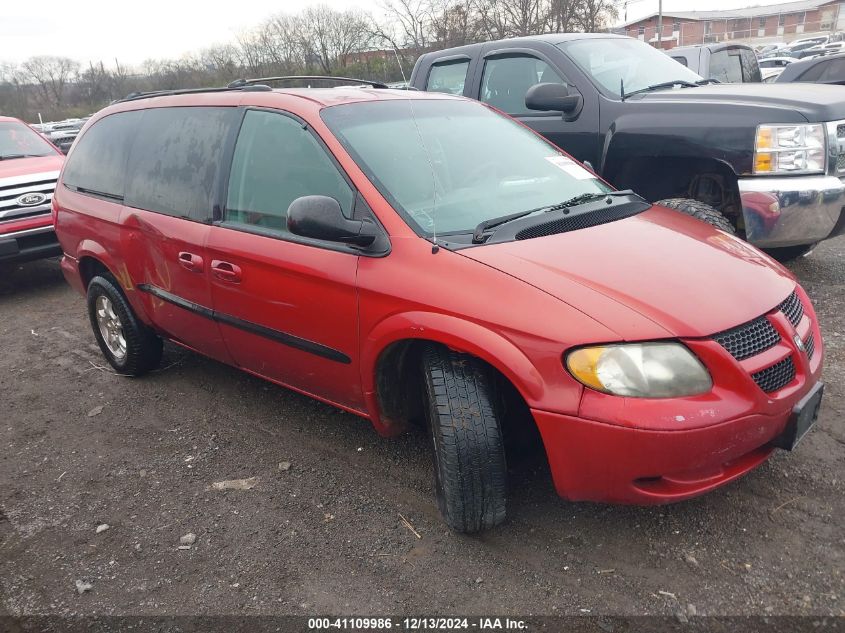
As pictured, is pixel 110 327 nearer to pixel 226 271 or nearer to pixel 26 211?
pixel 226 271

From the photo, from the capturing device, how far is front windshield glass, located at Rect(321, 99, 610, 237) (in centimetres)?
281

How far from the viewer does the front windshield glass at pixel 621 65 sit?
5.22m

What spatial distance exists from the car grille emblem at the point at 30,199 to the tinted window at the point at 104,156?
8.85ft

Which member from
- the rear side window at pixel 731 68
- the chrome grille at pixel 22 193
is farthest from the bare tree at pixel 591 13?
the chrome grille at pixel 22 193

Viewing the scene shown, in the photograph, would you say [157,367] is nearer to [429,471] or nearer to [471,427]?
[429,471]

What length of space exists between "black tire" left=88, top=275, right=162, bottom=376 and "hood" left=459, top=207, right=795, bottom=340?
2573 millimetres

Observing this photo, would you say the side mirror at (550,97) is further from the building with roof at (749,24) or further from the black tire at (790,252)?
the building with roof at (749,24)

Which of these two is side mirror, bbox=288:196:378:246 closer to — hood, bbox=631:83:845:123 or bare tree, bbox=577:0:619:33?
hood, bbox=631:83:845:123

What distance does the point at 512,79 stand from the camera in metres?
5.64

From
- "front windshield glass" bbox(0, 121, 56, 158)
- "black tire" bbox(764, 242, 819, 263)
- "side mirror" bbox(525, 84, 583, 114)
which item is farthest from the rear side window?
"front windshield glass" bbox(0, 121, 56, 158)

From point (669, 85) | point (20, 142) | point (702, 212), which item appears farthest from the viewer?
point (20, 142)

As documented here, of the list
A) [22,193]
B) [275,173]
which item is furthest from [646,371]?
[22,193]

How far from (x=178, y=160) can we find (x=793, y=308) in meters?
3.01

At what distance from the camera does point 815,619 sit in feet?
6.86
